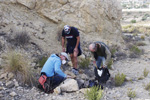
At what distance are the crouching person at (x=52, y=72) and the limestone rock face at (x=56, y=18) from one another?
2.22 m

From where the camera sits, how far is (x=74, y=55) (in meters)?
5.30

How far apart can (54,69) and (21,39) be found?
2348 millimetres

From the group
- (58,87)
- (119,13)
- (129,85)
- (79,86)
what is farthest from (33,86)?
(119,13)

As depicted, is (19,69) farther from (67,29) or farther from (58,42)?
(58,42)

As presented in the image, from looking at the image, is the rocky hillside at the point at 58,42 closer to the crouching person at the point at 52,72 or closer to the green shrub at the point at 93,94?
the crouching person at the point at 52,72

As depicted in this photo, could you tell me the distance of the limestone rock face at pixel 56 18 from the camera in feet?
22.8

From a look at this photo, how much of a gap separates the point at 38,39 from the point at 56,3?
85.6 inches

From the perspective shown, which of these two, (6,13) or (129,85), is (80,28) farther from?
(129,85)

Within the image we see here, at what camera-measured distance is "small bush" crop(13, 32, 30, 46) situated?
20.0 ft

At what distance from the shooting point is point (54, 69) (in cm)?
430

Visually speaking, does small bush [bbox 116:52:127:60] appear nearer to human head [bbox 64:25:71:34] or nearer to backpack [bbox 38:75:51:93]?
human head [bbox 64:25:71:34]

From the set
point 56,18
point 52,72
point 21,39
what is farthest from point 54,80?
point 56,18

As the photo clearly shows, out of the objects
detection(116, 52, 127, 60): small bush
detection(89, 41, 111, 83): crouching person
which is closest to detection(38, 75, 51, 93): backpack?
detection(89, 41, 111, 83): crouching person

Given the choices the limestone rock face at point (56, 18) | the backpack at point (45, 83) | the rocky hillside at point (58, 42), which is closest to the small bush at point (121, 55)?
the rocky hillside at point (58, 42)
